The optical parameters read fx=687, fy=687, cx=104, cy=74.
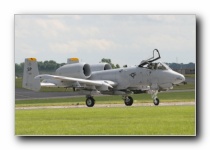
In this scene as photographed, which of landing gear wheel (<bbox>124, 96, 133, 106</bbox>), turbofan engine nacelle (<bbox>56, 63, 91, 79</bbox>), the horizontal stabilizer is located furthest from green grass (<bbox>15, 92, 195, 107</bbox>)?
turbofan engine nacelle (<bbox>56, 63, 91, 79</bbox>)

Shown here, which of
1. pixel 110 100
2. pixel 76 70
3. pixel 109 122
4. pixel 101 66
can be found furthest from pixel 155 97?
pixel 76 70

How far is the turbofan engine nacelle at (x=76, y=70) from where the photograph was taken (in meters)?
17.8

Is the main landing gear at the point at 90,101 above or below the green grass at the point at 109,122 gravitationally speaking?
above

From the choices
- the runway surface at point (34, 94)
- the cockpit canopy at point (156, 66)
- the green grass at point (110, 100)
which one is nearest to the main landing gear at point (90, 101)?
the green grass at point (110, 100)

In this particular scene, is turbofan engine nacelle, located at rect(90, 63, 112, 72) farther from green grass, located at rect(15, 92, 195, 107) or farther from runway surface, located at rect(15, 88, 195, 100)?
runway surface, located at rect(15, 88, 195, 100)

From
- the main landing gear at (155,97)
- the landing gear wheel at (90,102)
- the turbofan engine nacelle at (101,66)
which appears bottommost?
the landing gear wheel at (90,102)

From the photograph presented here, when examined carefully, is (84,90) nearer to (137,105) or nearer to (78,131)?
(137,105)

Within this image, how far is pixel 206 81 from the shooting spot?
610 inches

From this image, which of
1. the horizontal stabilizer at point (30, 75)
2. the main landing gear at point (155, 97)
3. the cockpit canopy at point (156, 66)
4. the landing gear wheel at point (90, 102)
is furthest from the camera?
the cockpit canopy at point (156, 66)

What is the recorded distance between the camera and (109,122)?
1584cm

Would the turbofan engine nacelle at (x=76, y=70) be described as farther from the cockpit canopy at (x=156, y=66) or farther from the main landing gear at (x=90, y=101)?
the cockpit canopy at (x=156, y=66)

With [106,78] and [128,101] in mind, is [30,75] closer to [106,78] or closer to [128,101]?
[128,101]

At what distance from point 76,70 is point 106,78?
2.40 metres
